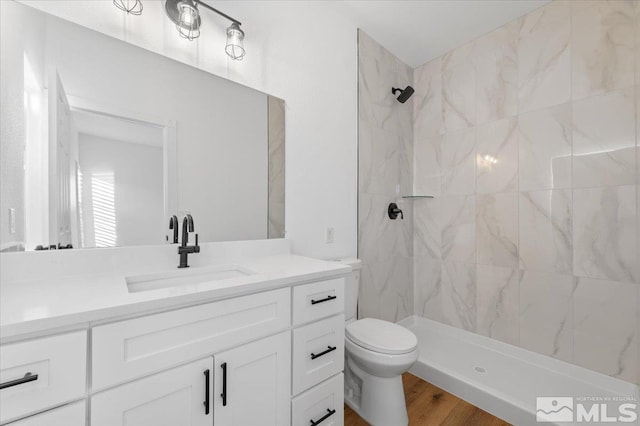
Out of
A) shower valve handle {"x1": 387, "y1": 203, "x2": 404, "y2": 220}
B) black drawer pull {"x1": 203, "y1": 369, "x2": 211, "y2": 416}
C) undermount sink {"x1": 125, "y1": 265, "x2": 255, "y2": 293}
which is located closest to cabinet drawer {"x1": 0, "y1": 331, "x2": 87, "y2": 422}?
black drawer pull {"x1": 203, "y1": 369, "x2": 211, "y2": 416}

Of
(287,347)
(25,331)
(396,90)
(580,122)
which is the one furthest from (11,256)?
(580,122)

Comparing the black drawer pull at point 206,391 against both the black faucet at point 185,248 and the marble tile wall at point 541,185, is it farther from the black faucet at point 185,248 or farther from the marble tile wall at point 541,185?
the marble tile wall at point 541,185

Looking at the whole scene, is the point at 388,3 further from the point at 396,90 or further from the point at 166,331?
the point at 166,331

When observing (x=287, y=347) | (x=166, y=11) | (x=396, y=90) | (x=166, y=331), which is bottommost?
(x=287, y=347)

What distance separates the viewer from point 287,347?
104 centimetres

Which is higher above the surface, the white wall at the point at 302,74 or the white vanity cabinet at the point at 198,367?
the white wall at the point at 302,74

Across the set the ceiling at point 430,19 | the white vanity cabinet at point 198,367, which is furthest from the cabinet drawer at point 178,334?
the ceiling at point 430,19

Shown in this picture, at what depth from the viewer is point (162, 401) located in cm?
76

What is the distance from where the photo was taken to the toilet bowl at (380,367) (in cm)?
137

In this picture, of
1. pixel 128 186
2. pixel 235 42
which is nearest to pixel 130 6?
pixel 235 42

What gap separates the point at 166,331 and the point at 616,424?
7.28 ft

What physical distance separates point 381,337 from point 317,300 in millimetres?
596

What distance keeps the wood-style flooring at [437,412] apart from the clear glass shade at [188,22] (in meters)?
2.17

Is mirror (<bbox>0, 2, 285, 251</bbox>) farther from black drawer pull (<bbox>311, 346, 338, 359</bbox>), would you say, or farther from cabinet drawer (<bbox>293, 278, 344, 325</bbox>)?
black drawer pull (<bbox>311, 346, 338, 359</bbox>)
